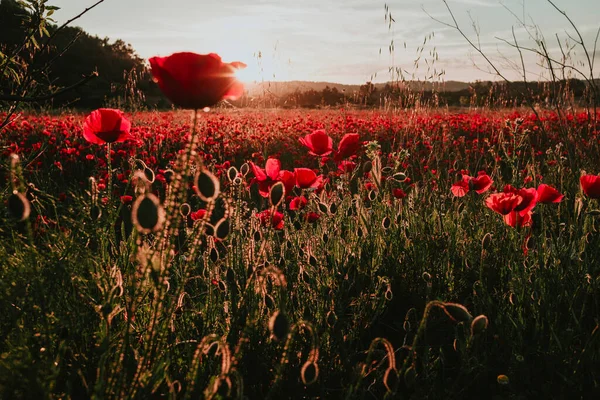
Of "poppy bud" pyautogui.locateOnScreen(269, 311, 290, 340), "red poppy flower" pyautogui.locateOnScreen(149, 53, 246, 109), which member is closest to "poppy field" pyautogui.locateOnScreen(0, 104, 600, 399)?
"poppy bud" pyautogui.locateOnScreen(269, 311, 290, 340)

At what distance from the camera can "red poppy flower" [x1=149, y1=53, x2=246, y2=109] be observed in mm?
1032

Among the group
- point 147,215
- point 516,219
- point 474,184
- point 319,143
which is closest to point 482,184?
point 474,184

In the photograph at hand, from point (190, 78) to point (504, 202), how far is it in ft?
4.76

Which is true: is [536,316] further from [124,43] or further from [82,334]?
[124,43]

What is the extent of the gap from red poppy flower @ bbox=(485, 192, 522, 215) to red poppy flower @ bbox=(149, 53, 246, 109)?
4.50ft

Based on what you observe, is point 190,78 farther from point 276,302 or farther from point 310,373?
point 276,302

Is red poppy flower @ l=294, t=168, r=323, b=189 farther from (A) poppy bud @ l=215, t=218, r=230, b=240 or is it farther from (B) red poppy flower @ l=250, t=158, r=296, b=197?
(A) poppy bud @ l=215, t=218, r=230, b=240

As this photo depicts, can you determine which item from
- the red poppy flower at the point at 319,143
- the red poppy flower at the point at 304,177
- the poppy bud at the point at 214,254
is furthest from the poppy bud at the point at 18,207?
the red poppy flower at the point at 319,143

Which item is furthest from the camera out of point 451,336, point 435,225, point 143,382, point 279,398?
point 435,225

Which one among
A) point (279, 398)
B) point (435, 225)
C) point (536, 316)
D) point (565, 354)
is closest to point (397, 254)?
point (435, 225)

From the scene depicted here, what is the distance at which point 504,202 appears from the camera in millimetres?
1968

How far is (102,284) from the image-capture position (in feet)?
4.45

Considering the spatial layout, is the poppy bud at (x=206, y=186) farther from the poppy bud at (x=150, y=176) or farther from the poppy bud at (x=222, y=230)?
the poppy bud at (x=150, y=176)

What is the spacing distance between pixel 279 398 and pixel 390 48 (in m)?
3.48
